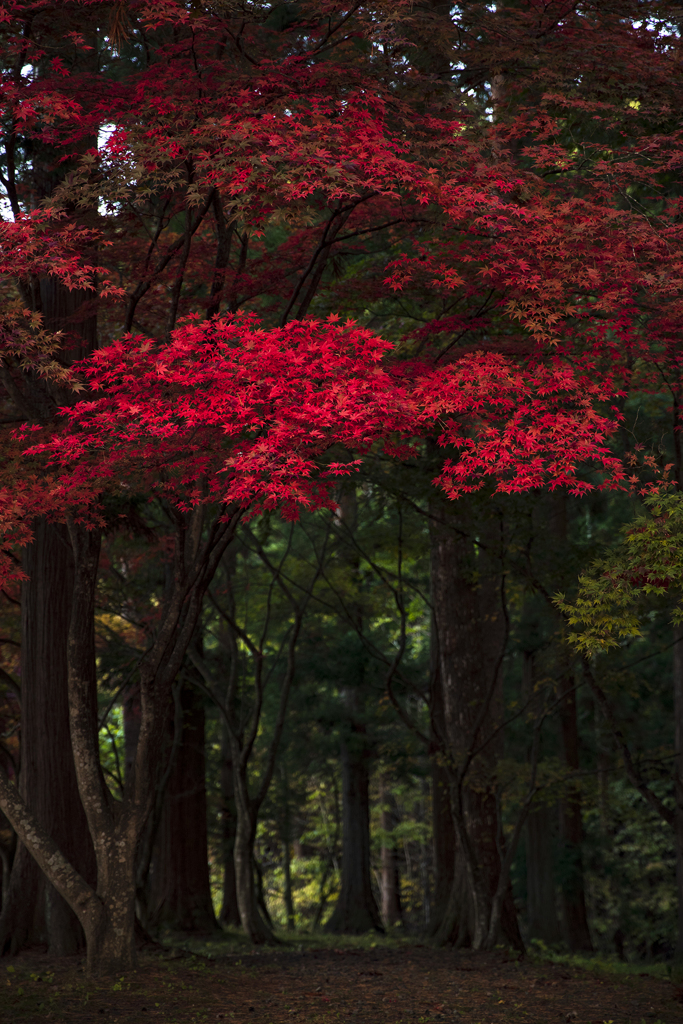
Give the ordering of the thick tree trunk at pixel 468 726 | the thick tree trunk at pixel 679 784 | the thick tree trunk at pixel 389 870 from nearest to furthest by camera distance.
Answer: the thick tree trunk at pixel 679 784
the thick tree trunk at pixel 468 726
the thick tree trunk at pixel 389 870

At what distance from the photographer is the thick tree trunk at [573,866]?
16.5 metres

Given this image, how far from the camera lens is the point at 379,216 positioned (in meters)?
8.59

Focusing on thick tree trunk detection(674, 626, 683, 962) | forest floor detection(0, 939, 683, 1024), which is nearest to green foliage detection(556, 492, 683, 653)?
forest floor detection(0, 939, 683, 1024)

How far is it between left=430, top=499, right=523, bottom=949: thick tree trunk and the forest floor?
131 centimetres

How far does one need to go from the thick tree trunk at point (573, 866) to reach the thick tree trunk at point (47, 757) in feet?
32.7

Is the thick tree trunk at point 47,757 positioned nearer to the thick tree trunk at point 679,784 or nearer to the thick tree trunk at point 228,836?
→ the thick tree trunk at point 679,784

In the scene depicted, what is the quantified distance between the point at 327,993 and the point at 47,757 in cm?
353

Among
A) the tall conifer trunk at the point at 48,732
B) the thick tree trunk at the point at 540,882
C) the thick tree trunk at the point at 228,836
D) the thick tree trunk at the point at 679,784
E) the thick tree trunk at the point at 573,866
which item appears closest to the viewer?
the tall conifer trunk at the point at 48,732

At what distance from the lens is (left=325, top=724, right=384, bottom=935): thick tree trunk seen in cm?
1667

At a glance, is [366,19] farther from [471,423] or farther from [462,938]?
[462,938]

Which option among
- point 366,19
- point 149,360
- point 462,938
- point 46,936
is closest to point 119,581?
point 46,936

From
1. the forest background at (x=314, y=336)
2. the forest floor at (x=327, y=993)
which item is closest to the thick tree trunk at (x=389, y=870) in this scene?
the forest background at (x=314, y=336)

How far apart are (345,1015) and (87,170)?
6440 mm

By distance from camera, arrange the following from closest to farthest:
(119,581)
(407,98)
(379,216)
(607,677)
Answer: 1. (407,98)
2. (379,216)
3. (607,677)
4. (119,581)
